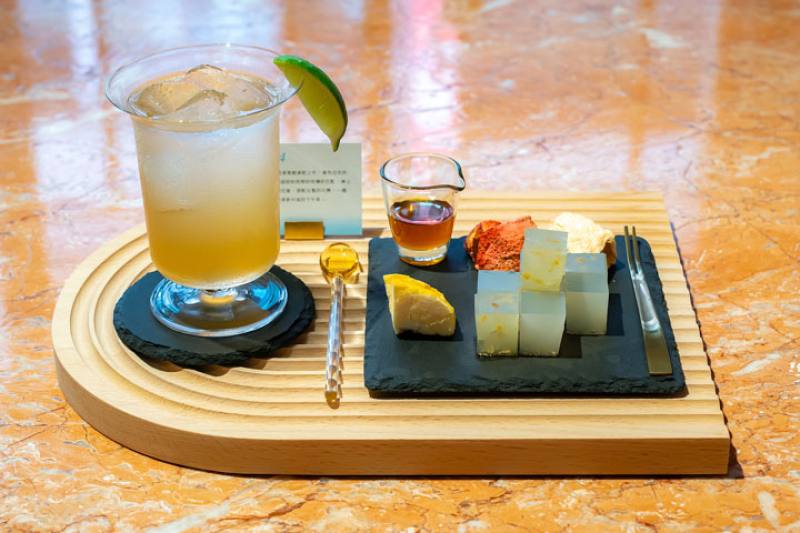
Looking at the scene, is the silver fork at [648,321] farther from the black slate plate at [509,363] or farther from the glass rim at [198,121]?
the glass rim at [198,121]

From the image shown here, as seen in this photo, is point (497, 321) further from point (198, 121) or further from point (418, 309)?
point (198, 121)

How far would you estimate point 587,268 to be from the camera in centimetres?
127

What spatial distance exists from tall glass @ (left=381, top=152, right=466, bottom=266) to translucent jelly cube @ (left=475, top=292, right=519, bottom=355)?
9.2 inches

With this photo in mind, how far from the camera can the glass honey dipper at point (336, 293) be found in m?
1.18

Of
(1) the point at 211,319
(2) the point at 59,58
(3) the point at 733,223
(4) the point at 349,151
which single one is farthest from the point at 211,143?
(2) the point at 59,58

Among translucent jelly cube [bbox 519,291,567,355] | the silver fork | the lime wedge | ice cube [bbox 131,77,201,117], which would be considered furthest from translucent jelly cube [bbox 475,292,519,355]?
ice cube [bbox 131,77,201,117]

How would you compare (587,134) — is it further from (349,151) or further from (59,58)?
(59,58)

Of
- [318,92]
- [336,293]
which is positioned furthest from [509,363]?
[318,92]

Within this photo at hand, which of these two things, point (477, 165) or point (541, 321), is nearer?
point (541, 321)

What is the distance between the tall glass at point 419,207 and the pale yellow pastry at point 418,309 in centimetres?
17

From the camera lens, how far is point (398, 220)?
1.42 m

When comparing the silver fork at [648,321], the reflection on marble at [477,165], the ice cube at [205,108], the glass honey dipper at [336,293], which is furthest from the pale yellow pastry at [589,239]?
the ice cube at [205,108]

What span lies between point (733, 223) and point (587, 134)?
1.42 feet

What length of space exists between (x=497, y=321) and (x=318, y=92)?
34 centimetres
